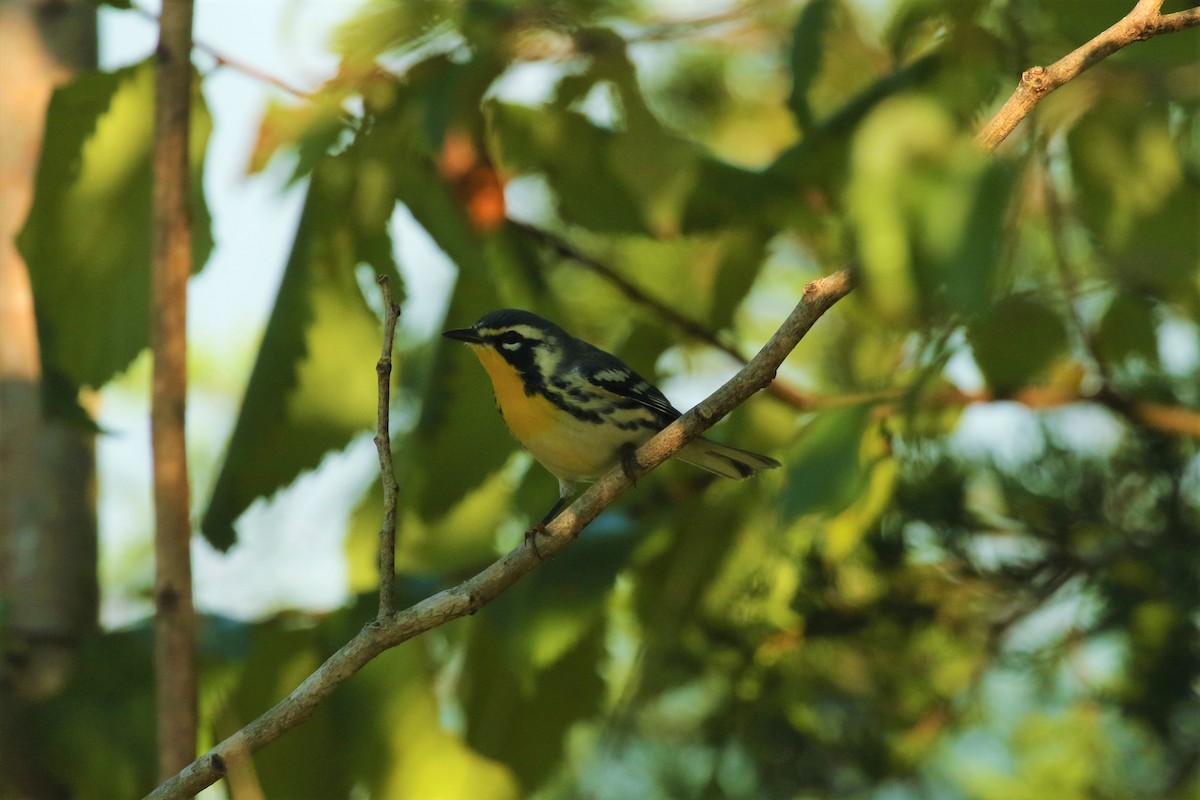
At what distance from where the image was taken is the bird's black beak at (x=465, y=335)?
2.10m

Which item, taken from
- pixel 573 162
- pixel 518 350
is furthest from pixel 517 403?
pixel 573 162

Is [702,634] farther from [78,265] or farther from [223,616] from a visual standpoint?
[78,265]

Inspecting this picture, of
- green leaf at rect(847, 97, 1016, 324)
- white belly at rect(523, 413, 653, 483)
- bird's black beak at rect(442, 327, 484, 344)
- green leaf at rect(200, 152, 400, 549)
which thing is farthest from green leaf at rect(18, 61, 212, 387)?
green leaf at rect(847, 97, 1016, 324)

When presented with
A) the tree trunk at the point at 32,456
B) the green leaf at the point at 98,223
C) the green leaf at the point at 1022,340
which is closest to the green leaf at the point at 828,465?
the green leaf at the point at 1022,340

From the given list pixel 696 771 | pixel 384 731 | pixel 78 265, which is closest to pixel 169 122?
pixel 78 265

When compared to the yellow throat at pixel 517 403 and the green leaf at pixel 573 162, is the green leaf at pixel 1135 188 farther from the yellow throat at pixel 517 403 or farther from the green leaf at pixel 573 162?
the yellow throat at pixel 517 403

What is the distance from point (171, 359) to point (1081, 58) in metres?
1.52

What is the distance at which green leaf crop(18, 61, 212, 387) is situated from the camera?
2.23 metres

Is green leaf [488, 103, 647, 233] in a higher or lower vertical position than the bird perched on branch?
higher

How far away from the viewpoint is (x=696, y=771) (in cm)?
335

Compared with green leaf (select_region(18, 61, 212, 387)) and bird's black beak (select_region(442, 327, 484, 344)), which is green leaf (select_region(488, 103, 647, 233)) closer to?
bird's black beak (select_region(442, 327, 484, 344))

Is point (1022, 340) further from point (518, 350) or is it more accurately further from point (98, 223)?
point (98, 223)

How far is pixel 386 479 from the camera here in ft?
4.74

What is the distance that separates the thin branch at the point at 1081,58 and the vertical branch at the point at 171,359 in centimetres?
137
